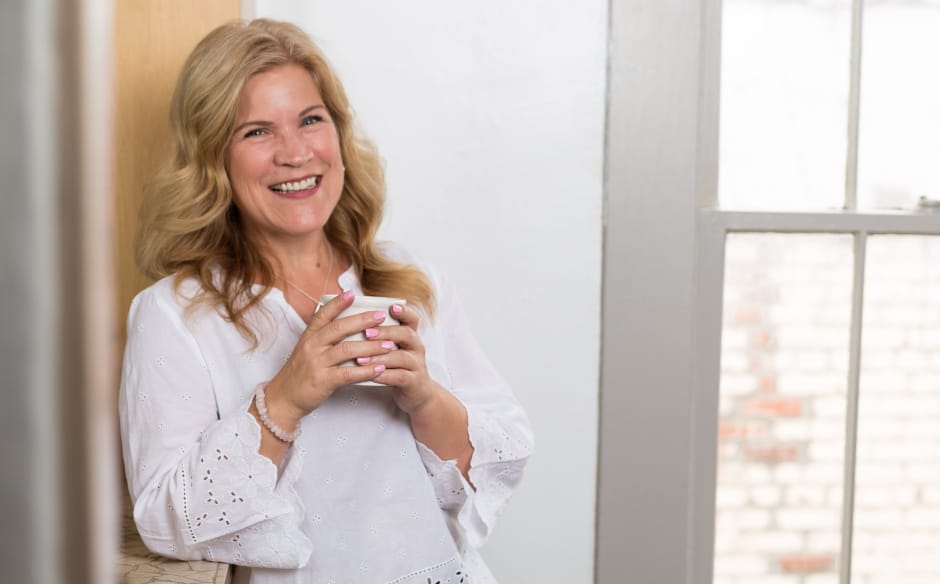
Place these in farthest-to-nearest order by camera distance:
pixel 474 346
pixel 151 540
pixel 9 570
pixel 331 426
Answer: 1. pixel 474 346
2. pixel 331 426
3. pixel 151 540
4. pixel 9 570

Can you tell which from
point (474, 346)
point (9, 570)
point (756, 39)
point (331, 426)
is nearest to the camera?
point (9, 570)

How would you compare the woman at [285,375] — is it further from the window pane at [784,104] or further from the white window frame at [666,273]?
the window pane at [784,104]

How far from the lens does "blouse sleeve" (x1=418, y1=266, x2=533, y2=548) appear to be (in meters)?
1.43

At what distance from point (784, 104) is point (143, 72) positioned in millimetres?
1237

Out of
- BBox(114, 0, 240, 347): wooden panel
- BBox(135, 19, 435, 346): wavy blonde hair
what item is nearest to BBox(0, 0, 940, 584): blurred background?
BBox(114, 0, 240, 347): wooden panel

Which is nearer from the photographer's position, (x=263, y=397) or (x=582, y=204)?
(x=263, y=397)

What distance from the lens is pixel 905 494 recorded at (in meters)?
2.09

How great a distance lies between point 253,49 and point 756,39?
1.07m

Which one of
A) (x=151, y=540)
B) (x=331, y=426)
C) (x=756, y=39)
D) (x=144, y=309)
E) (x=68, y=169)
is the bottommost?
(x=151, y=540)

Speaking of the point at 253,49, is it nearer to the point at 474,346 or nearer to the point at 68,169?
the point at 474,346

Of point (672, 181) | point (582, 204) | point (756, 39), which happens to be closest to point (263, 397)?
point (582, 204)

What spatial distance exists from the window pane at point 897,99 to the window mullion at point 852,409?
0.13 m

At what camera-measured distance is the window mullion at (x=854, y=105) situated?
1.96 metres

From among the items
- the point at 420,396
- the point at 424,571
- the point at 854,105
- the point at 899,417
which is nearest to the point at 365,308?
the point at 420,396
